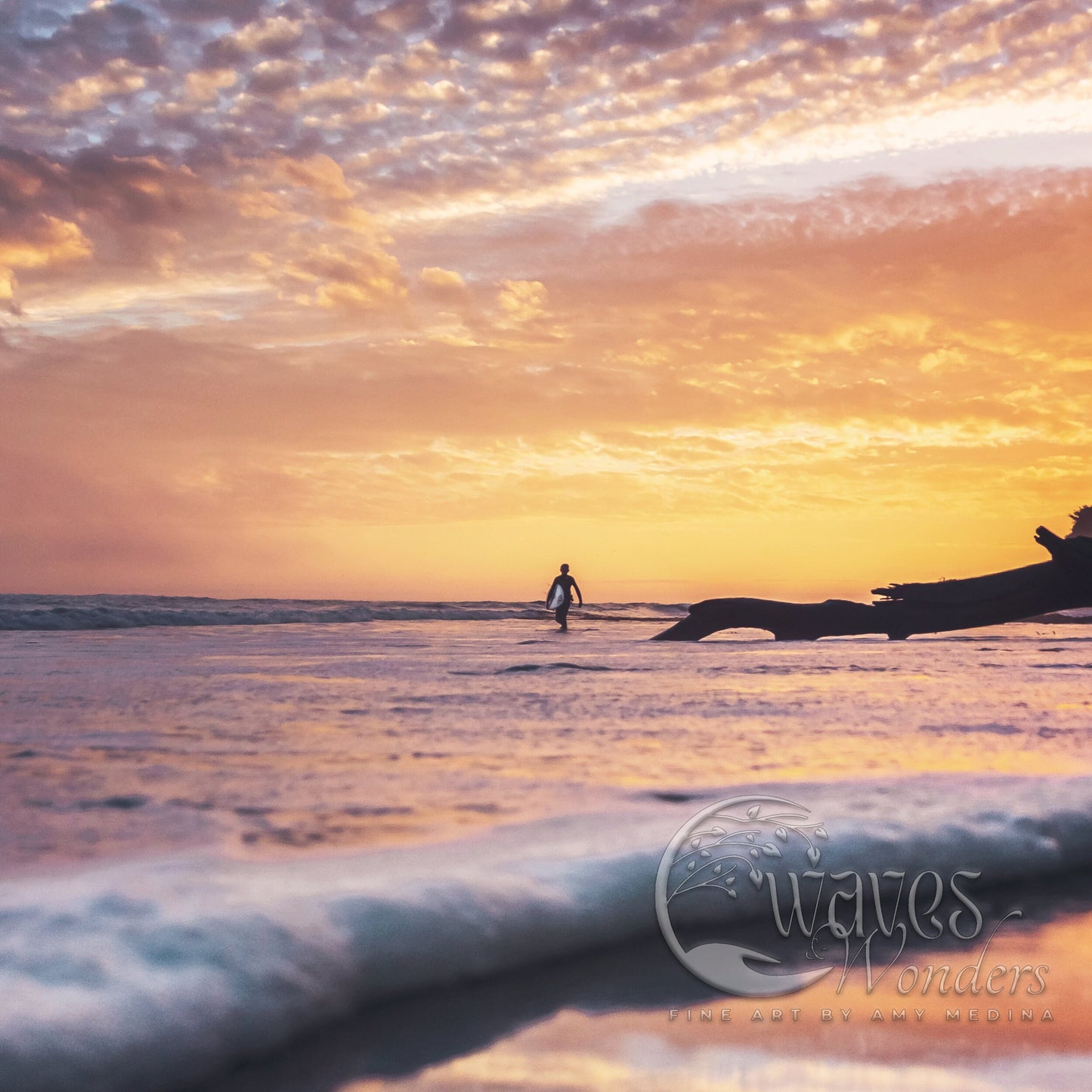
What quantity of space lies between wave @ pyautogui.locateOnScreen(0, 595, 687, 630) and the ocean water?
17846mm

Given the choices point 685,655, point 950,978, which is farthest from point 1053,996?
point 685,655

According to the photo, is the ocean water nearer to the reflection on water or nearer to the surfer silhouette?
the reflection on water

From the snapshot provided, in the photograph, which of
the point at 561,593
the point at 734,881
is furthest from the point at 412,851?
the point at 561,593

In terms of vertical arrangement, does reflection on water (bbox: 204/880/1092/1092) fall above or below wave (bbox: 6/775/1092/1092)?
below

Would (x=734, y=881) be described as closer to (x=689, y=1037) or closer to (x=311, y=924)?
(x=689, y=1037)

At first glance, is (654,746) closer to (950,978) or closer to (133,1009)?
(950,978)

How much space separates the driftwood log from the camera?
983cm

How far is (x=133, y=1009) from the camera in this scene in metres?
A: 1.24

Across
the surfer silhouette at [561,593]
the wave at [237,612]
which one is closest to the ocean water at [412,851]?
the surfer silhouette at [561,593]

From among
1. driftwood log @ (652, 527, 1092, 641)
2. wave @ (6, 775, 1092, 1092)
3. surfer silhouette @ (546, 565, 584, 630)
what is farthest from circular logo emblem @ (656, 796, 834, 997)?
surfer silhouette @ (546, 565, 584, 630)

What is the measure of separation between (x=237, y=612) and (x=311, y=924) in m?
28.6

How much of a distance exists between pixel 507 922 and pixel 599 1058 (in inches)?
13.9

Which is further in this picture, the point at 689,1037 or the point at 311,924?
the point at 311,924

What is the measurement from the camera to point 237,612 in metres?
28.7
